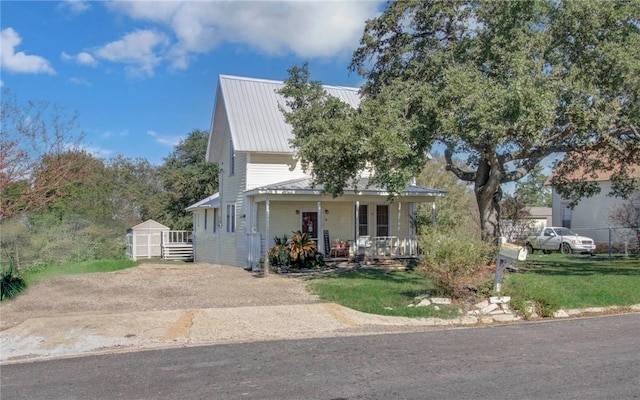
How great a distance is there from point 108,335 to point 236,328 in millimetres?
2207

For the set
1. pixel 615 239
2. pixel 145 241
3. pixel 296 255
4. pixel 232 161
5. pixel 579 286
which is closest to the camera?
pixel 579 286

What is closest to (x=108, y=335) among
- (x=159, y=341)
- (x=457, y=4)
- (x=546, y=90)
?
(x=159, y=341)

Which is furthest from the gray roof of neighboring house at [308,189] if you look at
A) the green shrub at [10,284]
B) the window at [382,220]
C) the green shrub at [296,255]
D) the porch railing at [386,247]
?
the green shrub at [10,284]

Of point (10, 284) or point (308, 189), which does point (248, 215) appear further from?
point (10, 284)

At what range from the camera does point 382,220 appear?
23.1 meters

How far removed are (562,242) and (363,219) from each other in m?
13.8

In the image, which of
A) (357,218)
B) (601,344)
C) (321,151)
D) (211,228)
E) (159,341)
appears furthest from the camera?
(211,228)

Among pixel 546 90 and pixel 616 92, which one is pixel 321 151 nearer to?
pixel 546 90

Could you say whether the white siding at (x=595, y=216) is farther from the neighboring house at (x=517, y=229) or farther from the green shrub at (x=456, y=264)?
the green shrub at (x=456, y=264)

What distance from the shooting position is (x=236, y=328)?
9914mm

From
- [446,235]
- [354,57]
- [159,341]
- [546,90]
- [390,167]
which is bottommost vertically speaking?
[159,341]

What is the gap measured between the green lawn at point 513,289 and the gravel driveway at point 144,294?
1.08 metres

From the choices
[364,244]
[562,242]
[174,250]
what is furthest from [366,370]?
[174,250]

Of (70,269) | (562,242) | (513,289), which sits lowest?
(70,269)
